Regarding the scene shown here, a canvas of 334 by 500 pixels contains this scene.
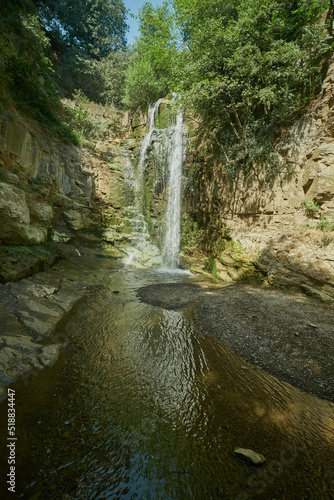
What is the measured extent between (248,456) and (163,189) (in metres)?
13.6

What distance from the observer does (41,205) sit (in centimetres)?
885

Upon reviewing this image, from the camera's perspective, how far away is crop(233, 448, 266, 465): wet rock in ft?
5.80

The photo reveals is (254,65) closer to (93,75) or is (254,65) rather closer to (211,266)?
(211,266)

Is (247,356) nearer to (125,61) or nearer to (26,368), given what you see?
(26,368)

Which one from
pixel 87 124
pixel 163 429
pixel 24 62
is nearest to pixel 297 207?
pixel 163 429

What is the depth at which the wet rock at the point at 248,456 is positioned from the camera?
1.77m

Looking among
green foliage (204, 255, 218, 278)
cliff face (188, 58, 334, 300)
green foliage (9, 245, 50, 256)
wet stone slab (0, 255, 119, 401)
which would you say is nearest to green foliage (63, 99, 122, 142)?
green foliage (9, 245, 50, 256)

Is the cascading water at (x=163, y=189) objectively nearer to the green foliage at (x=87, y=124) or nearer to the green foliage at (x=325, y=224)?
the green foliage at (x=87, y=124)

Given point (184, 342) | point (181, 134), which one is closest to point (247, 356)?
point (184, 342)

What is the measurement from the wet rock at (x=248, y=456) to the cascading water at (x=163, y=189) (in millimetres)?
10253

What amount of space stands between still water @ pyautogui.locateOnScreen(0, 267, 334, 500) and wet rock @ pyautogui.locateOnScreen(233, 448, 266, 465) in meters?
0.04

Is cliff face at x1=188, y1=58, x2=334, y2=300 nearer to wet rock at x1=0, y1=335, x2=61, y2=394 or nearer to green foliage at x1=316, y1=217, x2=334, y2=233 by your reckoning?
green foliage at x1=316, y1=217, x2=334, y2=233

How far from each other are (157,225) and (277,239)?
27.3 ft

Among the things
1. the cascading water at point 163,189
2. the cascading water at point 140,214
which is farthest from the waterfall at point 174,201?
the cascading water at point 140,214
